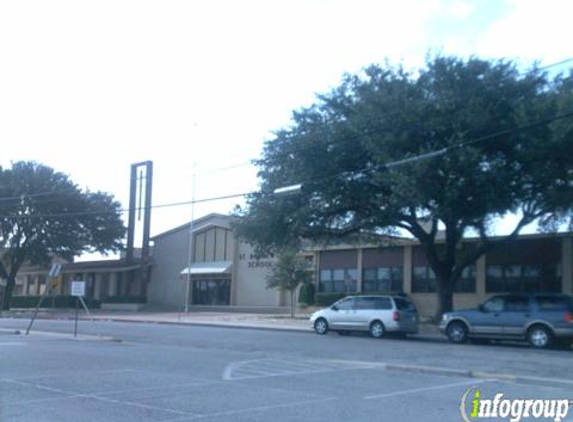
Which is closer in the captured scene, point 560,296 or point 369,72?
point 560,296

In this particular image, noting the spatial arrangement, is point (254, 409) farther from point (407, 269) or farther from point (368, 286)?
point (368, 286)

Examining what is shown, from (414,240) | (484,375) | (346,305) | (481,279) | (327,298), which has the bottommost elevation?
(484,375)

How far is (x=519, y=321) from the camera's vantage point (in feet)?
82.0

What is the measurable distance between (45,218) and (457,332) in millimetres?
38317

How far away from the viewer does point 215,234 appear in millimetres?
59500

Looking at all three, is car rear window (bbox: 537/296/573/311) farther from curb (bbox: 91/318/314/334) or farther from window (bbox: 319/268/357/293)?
window (bbox: 319/268/357/293)

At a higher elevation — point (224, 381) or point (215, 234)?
point (215, 234)

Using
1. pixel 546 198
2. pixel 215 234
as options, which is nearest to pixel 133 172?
pixel 215 234

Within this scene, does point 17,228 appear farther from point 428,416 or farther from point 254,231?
point 428,416

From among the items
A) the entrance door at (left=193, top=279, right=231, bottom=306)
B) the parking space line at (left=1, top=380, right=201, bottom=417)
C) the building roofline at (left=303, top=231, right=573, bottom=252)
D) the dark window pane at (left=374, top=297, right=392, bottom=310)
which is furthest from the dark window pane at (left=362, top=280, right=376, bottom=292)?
the parking space line at (left=1, top=380, right=201, bottom=417)

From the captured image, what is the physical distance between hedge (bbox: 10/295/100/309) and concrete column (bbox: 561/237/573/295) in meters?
37.4

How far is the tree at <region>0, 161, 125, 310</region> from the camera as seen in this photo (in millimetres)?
55656

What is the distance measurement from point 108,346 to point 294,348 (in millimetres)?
5621

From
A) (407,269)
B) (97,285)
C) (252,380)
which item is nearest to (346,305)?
(407,269)
